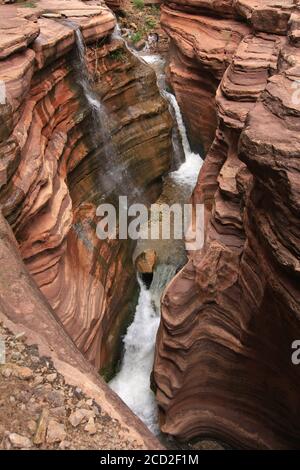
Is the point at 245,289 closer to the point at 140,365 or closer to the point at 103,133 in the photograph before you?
the point at 140,365

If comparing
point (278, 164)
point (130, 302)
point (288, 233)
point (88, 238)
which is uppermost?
point (278, 164)

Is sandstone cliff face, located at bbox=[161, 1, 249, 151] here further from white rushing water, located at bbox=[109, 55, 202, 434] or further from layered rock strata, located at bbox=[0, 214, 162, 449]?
layered rock strata, located at bbox=[0, 214, 162, 449]

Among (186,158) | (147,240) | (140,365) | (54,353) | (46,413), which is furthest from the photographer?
(186,158)

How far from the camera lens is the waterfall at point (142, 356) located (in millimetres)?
6758

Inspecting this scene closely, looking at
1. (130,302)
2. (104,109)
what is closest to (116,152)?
(104,109)

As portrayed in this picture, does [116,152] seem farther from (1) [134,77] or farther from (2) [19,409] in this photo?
(2) [19,409]

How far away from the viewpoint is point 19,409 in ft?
9.71

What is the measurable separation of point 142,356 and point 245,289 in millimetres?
2975

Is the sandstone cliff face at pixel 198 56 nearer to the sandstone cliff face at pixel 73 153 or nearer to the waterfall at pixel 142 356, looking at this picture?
the sandstone cliff face at pixel 73 153

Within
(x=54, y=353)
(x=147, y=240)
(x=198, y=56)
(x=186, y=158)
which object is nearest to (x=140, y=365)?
(x=147, y=240)

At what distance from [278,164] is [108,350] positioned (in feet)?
14.3

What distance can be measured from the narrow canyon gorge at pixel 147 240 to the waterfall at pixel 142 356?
2cm

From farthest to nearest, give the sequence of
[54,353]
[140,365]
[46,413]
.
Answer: [140,365] < [54,353] < [46,413]

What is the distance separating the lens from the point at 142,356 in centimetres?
741
